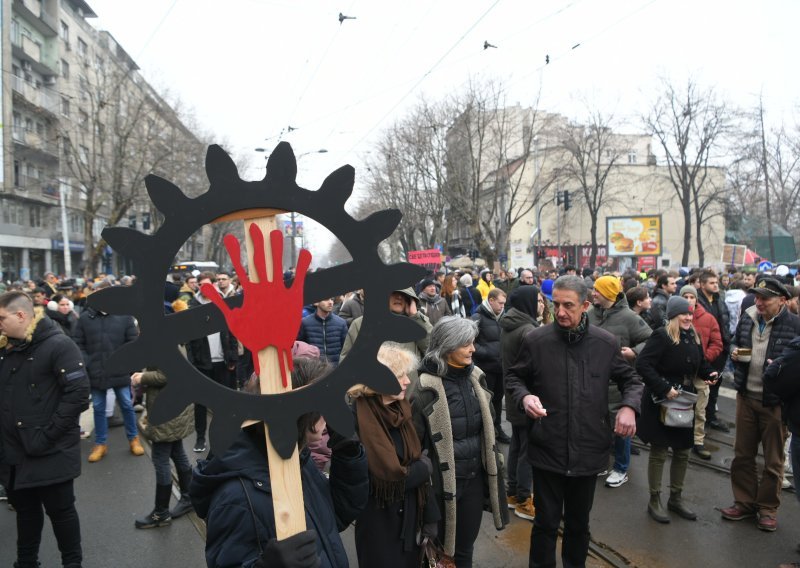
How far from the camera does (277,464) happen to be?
1.75 meters

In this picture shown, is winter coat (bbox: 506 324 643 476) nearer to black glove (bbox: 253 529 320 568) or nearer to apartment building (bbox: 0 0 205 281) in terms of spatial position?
black glove (bbox: 253 529 320 568)

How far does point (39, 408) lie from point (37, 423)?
10 cm

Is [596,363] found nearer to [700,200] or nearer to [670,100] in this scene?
[670,100]

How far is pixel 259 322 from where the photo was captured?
183 centimetres

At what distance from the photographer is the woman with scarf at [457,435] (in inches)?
130

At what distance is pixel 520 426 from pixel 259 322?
402 centimetres

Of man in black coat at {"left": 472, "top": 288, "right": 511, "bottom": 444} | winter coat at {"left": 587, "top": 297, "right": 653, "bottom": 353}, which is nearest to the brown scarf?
winter coat at {"left": 587, "top": 297, "right": 653, "bottom": 353}

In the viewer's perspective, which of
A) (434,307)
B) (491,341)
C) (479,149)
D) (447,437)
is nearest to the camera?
(447,437)

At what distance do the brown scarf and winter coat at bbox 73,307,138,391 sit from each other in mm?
5098

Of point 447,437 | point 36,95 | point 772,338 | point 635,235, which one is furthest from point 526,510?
point 36,95

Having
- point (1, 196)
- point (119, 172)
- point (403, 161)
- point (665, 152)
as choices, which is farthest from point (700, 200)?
point (1, 196)

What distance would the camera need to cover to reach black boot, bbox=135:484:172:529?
4.92 metres

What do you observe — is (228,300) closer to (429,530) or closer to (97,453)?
(429,530)

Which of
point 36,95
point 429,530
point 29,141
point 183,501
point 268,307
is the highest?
point 36,95
